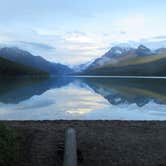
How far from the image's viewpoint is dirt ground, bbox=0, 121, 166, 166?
775cm

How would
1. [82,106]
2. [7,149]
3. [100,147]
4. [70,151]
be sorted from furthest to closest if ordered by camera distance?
[82,106]
[100,147]
[70,151]
[7,149]

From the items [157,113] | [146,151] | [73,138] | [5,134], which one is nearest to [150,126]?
A: [146,151]

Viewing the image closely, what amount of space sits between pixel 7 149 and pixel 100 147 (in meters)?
2.72

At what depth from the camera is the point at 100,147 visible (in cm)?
874

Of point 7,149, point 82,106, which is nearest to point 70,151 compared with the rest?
point 7,149

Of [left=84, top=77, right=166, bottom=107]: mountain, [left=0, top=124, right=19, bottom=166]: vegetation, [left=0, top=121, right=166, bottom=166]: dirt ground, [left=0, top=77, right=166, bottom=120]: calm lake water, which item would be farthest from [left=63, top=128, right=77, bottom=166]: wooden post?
[left=84, top=77, right=166, bottom=107]: mountain

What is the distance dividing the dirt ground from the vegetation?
284mm

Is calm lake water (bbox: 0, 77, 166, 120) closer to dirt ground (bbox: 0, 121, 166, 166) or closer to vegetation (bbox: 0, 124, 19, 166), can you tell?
dirt ground (bbox: 0, 121, 166, 166)

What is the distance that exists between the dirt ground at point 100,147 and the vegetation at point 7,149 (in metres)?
0.28

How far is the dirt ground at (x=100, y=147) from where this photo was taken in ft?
25.4

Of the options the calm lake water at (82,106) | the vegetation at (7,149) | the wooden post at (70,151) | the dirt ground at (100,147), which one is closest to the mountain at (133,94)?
the calm lake water at (82,106)

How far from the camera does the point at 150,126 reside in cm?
1236

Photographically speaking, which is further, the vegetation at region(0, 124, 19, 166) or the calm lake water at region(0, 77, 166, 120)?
the calm lake water at region(0, 77, 166, 120)

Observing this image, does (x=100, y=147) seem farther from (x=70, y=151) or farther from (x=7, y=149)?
(x=7, y=149)
